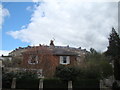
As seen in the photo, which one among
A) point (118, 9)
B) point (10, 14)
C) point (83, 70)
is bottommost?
point (83, 70)

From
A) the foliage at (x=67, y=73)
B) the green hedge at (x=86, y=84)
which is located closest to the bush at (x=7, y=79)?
the foliage at (x=67, y=73)

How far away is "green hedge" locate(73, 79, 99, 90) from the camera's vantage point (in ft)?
75.7

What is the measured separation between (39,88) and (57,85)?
7.68 feet

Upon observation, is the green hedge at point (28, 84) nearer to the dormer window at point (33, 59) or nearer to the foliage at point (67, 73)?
the foliage at point (67, 73)

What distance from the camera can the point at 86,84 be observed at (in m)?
23.3

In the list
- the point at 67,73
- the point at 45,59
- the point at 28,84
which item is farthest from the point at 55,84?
the point at 45,59

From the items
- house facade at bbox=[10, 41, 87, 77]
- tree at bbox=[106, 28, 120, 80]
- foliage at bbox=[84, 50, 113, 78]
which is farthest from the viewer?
tree at bbox=[106, 28, 120, 80]

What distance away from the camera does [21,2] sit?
49.5ft

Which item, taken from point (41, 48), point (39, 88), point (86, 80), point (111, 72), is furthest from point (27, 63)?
point (111, 72)

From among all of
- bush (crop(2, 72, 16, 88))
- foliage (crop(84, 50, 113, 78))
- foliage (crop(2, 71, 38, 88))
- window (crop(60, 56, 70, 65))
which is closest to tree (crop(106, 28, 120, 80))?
foliage (crop(84, 50, 113, 78))

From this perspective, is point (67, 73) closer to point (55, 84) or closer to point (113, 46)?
point (55, 84)

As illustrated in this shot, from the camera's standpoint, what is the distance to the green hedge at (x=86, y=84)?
75.7 ft

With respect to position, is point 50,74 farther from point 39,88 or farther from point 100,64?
point 100,64

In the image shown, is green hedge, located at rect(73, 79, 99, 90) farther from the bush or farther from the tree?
the tree
